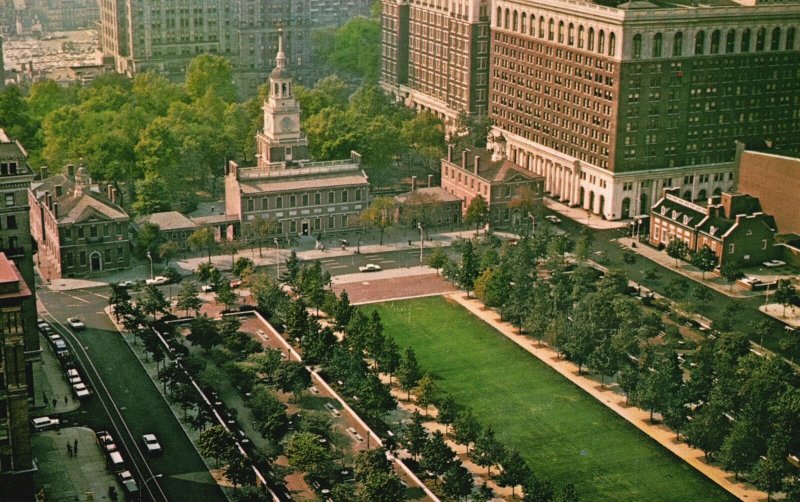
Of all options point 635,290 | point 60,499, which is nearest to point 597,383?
point 635,290

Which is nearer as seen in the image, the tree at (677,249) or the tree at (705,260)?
the tree at (705,260)

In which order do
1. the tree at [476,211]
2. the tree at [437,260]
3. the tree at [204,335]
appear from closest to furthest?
the tree at [204,335] < the tree at [437,260] < the tree at [476,211]

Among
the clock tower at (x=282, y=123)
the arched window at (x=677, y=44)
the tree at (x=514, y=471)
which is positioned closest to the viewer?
the tree at (x=514, y=471)

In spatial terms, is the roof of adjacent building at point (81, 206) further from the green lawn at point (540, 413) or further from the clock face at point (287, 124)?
the green lawn at point (540, 413)

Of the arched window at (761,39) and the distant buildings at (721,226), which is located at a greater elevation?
the arched window at (761,39)

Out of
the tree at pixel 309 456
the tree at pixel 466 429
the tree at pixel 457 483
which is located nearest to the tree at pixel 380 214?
the tree at pixel 466 429

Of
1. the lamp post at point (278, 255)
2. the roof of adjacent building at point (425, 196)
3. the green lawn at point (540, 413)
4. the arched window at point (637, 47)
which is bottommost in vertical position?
the green lawn at point (540, 413)

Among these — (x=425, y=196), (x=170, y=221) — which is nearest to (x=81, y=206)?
(x=170, y=221)

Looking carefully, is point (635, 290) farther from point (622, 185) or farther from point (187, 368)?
point (187, 368)

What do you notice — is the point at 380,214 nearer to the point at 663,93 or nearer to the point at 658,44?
the point at 663,93
